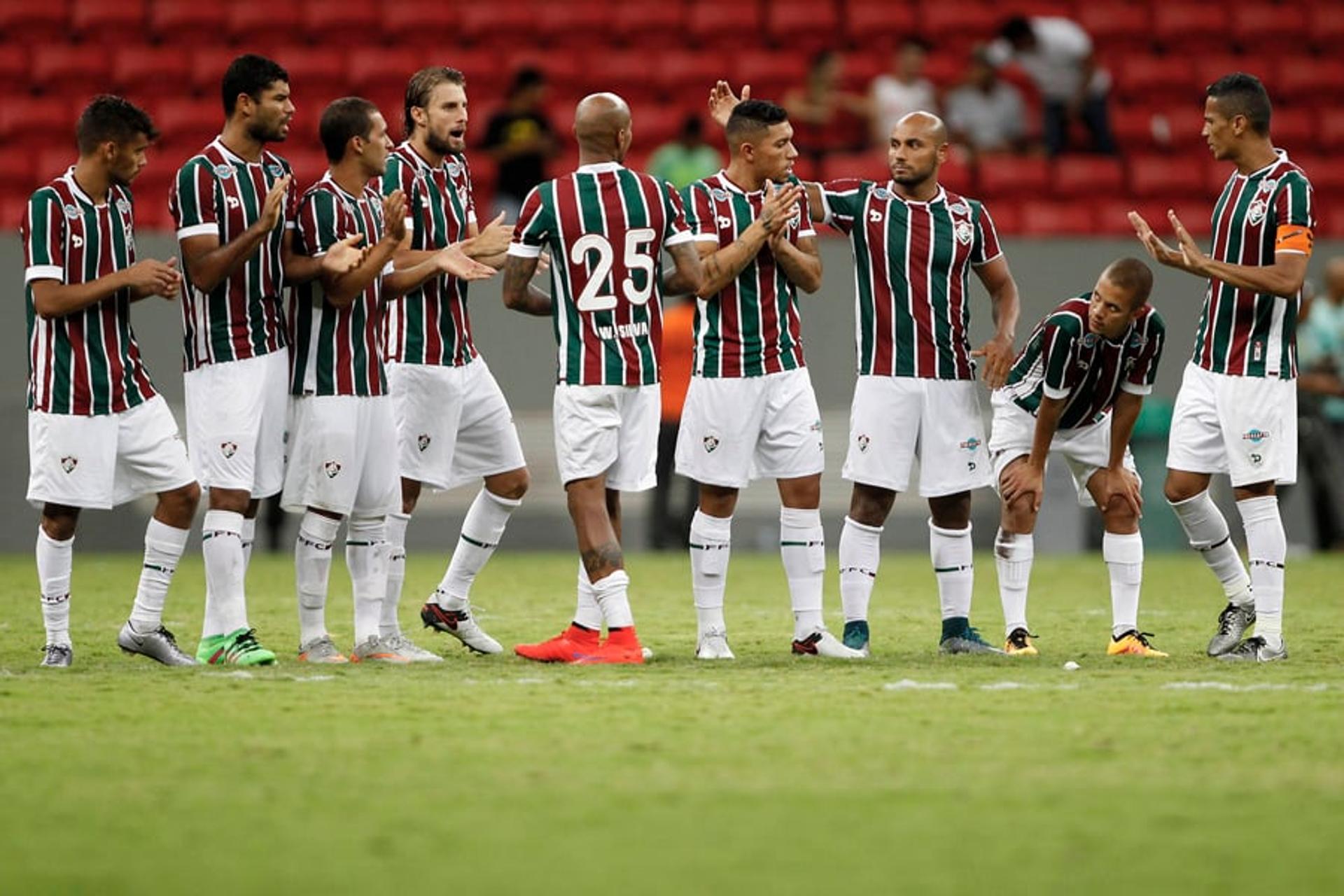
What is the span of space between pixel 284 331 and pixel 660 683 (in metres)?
1.96

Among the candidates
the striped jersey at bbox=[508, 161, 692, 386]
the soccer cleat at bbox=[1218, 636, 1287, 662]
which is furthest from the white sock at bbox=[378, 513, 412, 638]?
the soccer cleat at bbox=[1218, 636, 1287, 662]

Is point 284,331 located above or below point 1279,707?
above

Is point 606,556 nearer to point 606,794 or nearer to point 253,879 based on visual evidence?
point 606,794

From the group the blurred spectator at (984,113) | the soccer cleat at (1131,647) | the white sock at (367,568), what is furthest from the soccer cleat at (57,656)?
the blurred spectator at (984,113)

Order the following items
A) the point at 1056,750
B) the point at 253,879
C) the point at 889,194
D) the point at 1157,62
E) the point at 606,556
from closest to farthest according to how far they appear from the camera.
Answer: the point at 253,879
the point at 1056,750
the point at 606,556
the point at 889,194
the point at 1157,62

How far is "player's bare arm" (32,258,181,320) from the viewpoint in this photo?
679cm

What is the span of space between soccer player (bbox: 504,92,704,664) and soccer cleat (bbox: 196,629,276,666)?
1.01 metres

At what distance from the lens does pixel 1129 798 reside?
4488mm

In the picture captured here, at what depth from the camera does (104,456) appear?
272 inches

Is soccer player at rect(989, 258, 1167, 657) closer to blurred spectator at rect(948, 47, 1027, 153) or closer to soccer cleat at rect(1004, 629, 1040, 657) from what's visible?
soccer cleat at rect(1004, 629, 1040, 657)

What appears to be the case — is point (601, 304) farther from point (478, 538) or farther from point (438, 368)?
point (478, 538)

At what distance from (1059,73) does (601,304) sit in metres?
10.4

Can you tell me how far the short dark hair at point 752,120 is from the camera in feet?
24.1

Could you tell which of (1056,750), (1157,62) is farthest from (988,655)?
(1157,62)
